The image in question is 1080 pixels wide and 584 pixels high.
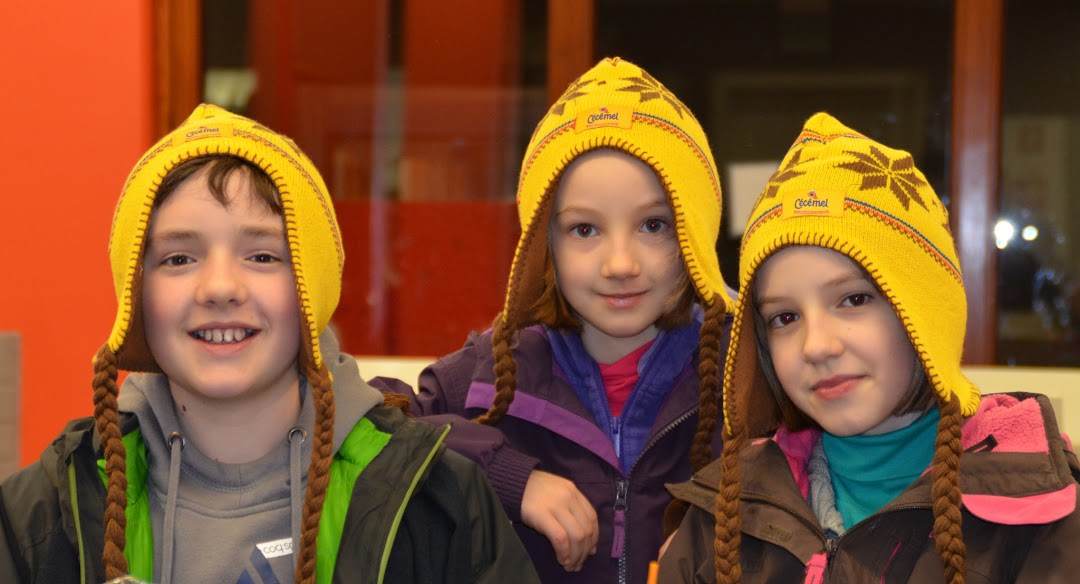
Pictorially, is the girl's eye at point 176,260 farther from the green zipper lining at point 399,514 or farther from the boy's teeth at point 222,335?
the green zipper lining at point 399,514

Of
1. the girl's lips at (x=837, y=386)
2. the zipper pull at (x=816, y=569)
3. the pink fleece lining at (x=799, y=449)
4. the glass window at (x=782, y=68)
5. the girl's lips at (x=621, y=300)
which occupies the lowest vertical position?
the zipper pull at (x=816, y=569)

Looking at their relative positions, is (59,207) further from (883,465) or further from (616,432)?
(883,465)

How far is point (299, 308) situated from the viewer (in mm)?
1488

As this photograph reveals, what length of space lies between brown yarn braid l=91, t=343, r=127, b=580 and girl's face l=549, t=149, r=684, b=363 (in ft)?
2.23

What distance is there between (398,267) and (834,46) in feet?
4.80

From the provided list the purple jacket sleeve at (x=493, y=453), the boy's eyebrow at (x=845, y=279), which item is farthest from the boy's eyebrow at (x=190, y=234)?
the boy's eyebrow at (x=845, y=279)

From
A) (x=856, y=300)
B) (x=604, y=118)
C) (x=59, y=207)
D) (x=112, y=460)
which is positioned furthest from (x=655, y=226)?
(x=59, y=207)

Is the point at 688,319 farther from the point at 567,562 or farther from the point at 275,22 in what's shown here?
the point at 275,22

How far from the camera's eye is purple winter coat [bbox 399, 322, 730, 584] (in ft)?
5.42

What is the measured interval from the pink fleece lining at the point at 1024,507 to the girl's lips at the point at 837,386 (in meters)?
0.19

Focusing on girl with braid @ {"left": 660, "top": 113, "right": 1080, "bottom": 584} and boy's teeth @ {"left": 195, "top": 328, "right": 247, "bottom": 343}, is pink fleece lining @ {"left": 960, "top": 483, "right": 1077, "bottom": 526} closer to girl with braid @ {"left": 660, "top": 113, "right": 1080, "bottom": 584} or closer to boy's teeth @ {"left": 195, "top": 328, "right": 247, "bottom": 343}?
girl with braid @ {"left": 660, "top": 113, "right": 1080, "bottom": 584}

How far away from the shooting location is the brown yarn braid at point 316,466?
1370 mm

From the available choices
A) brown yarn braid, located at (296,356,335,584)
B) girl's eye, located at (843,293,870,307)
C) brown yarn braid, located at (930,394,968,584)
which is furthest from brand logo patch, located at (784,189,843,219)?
brown yarn braid, located at (296,356,335,584)

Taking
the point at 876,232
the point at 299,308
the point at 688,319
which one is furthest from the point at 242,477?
the point at 876,232
